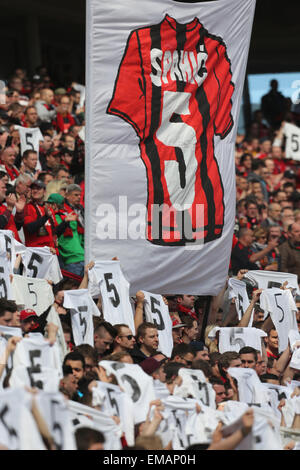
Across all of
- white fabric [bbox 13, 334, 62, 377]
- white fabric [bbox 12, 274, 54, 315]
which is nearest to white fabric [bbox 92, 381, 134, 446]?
white fabric [bbox 13, 334, 62, 377]

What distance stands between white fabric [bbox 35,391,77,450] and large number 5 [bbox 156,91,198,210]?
4979 millimetres

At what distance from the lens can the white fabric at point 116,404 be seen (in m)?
6.86

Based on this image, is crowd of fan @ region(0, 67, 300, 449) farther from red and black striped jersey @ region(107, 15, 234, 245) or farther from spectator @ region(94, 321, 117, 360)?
red and black striped jersey @ region(107, 15, 234, 245)

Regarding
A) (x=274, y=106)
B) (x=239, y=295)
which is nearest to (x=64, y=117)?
(x=239, y=295)

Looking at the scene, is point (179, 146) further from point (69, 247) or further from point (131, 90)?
point (69, 247)

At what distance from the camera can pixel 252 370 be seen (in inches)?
332

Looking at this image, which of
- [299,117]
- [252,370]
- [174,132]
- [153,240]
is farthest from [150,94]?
[299,117]

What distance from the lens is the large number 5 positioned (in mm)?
10258

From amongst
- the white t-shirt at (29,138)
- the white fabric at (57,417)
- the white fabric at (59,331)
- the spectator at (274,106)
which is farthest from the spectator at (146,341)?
the spectator at (274,106)

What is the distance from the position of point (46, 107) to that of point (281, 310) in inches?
288

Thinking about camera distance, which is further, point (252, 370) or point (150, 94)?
point (150, 94)

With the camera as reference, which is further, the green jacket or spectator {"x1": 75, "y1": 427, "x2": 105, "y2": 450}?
the green jacket

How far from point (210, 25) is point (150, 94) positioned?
3.67 ft

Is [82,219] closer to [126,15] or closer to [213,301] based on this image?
[213,301]
